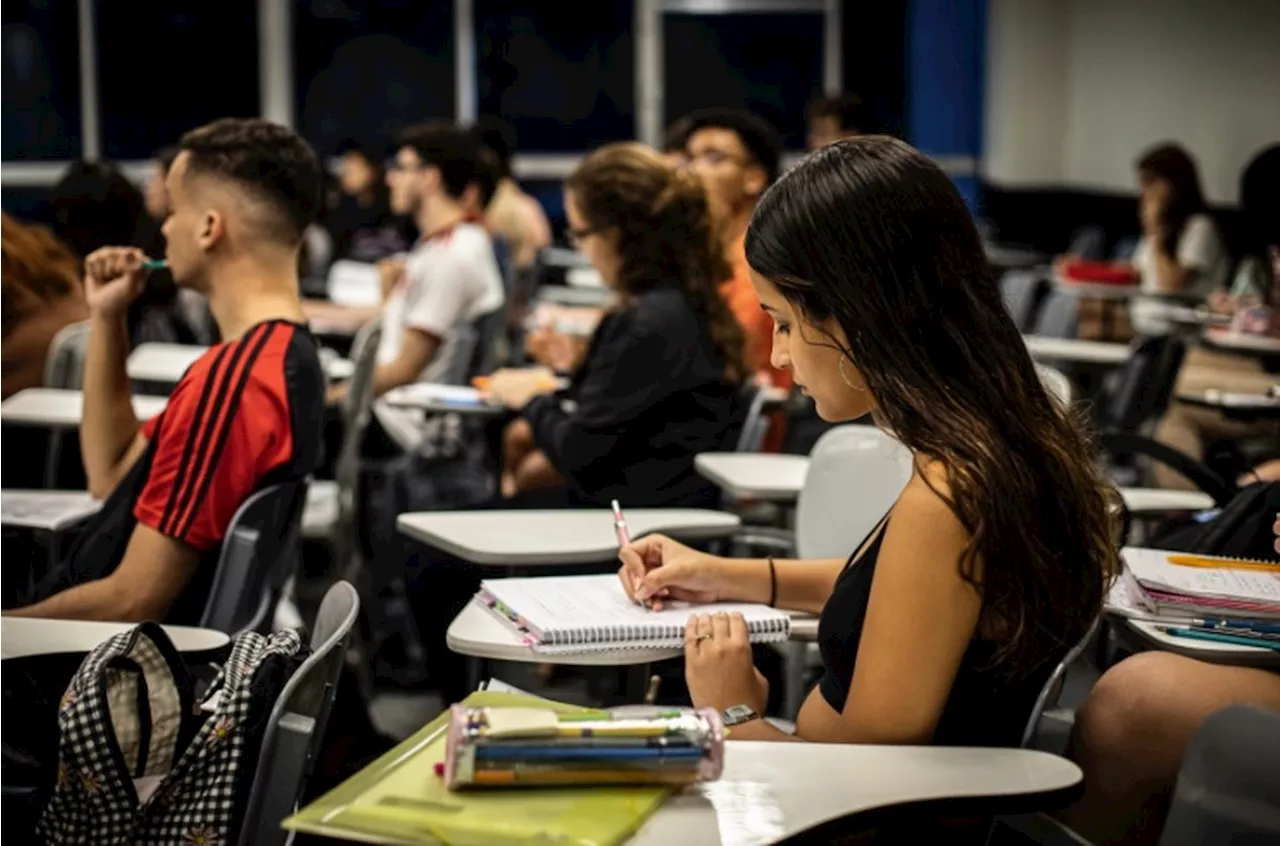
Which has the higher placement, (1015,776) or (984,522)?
(984,522)

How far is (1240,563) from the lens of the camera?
7.65ft

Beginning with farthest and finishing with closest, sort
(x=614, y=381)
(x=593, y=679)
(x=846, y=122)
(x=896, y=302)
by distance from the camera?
1. (x=846, y=122)
2. (x=593, y=679)
3. (x=614, y=381)
4. (x=896, y=302)

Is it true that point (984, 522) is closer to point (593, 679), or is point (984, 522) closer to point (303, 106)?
point (593, 679)

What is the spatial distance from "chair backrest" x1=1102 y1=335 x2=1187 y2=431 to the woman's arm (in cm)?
343

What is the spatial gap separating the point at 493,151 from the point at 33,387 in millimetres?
3609

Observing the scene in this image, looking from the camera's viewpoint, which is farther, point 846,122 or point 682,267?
point 846,122

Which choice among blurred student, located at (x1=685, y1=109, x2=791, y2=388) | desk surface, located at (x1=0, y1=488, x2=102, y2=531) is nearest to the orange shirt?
blurred student, located at (x1=685, y1=109, x2=791, y2=388)

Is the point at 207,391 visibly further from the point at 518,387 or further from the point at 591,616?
the point at 518,387

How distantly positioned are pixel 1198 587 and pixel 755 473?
51.2 inches

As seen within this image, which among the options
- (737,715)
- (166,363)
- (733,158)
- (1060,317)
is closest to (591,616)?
(737,715)

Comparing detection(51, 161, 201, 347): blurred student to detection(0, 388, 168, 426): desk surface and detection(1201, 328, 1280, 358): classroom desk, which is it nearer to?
detection(0, 388, 168, 426): desk surface

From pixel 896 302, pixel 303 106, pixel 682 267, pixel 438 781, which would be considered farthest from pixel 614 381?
pixel 303 106

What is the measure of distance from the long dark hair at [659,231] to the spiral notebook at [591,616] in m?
1.42

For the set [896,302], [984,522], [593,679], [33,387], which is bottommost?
[593,679]
